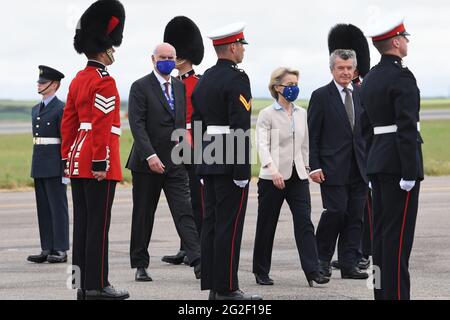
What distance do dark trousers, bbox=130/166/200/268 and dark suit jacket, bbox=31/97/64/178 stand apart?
1.74 meters

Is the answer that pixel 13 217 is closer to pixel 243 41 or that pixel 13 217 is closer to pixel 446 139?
pixel 243 41

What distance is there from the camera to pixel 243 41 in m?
9.45

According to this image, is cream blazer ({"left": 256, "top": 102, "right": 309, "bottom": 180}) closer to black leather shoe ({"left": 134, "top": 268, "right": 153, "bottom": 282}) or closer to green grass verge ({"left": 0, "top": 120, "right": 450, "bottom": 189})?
black leather shoe ({"left": 134, "top": 268, "right": 153, "bottom": 282})

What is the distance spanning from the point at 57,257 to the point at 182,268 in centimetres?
142

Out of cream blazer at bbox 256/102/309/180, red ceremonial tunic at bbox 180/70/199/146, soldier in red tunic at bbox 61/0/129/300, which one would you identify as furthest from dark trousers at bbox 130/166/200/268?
soldier in red tunic at bbox 61/0/129/300

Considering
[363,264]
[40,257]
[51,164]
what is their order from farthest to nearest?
[51,164] → [40,257] → [363,264]

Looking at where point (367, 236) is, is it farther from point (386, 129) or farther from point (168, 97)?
point (386, 129)

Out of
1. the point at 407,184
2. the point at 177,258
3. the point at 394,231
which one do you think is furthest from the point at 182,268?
the point at 407,184

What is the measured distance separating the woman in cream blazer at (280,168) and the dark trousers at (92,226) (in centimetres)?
176

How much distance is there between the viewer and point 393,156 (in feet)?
28.0

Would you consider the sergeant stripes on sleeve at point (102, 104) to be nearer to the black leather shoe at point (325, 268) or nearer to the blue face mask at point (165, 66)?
the blue face mask at point (165, 66)

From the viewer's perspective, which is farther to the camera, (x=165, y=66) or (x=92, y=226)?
(x=165, y=66)
